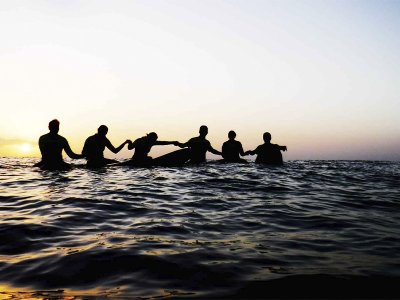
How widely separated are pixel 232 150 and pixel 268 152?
2081 millimetres

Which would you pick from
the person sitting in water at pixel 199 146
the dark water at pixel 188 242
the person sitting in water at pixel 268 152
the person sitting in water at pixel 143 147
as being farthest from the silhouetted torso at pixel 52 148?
the person sitting in water at pixel 268 152

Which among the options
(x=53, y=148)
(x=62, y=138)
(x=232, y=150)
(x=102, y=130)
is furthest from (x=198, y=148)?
(x=53, y=148)

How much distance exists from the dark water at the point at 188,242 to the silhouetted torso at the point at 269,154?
919 centimetres

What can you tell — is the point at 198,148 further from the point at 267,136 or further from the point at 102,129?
the point at 102,129

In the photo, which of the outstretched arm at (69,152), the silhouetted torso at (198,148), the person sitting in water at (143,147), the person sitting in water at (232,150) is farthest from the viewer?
the person sitting in water at (232,150)

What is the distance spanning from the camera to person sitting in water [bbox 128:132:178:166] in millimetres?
15422

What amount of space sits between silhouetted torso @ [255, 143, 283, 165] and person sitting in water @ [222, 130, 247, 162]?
3.98 feet

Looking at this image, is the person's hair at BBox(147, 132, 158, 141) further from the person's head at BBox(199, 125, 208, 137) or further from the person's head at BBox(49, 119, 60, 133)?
the person's head at BBox(49, 119, 60, 133)

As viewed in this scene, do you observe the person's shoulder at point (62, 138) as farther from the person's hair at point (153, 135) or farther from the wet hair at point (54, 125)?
the person's hair at point (153, 135)

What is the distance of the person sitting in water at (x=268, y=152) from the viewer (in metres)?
17.2

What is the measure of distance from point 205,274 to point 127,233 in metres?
1.77

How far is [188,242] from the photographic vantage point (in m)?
4.23

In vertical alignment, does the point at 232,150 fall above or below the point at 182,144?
below

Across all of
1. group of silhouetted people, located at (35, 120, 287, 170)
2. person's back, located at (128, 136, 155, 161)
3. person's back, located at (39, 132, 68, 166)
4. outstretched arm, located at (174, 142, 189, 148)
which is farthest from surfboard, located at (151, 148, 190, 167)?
person's back, located at (39, 132, 68, 166)
